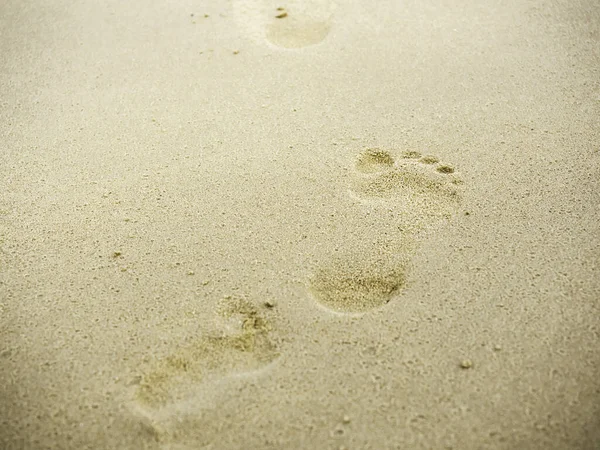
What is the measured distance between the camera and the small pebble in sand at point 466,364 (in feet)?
3.39

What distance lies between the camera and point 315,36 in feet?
6.28

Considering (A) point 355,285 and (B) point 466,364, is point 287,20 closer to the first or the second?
(A) point 355,285

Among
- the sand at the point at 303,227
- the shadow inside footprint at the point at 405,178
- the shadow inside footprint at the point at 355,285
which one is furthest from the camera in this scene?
the shadow inside footprint at the point at 405,178

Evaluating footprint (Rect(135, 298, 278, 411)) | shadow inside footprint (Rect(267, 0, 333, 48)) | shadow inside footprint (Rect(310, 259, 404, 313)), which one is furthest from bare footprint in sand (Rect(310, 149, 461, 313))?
shadow inside footprint (Rect(267, 0, 333, 48))

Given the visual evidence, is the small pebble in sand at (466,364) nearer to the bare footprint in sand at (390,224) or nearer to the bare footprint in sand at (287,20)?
the bare footprint in sand at (390,224)

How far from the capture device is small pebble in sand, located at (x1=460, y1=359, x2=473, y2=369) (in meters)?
1.03

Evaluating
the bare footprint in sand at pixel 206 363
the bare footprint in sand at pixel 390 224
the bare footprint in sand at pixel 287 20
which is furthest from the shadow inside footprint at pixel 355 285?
the bare footprint in sand at pixel 287 20

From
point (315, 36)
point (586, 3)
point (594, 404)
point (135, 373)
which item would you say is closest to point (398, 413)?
point (594, 404)

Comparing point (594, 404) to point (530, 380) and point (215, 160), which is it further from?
point (215, 160)

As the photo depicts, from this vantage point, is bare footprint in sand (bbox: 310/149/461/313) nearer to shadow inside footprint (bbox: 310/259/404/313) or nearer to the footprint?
shadow inside footprint (bbox: 310/259/404/313)

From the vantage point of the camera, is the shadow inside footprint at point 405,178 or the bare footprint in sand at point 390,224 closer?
the bare footprint in sand at point 390,224

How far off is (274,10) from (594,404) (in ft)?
5.69

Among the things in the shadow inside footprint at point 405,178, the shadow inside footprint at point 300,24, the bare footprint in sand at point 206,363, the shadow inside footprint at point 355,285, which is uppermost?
the shadow inside footprint at point 300,24

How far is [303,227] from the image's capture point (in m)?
1.32
